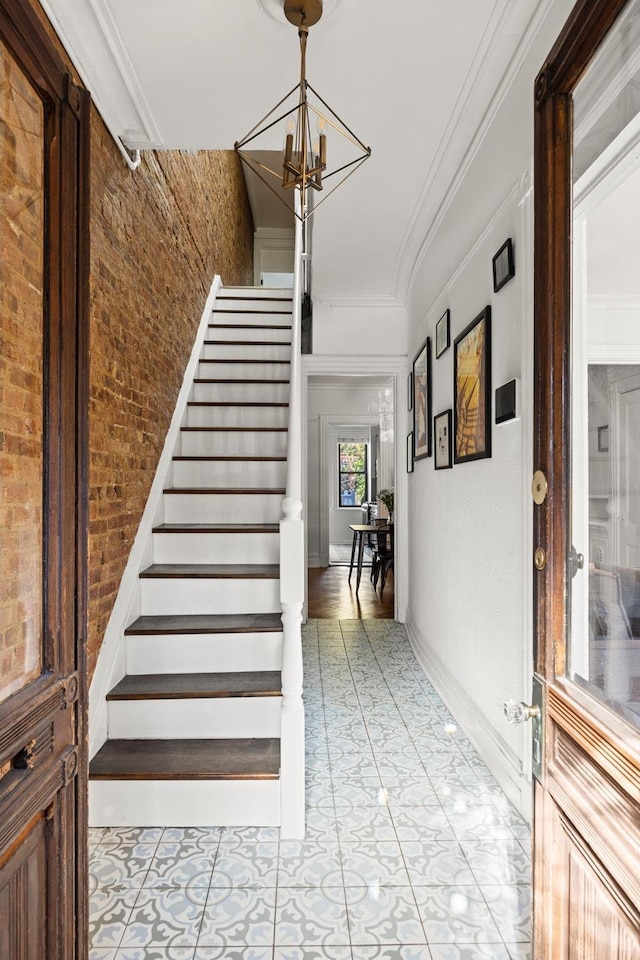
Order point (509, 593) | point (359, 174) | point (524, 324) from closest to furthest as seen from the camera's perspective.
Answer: point (524, 324)
point (509, 593)
point (359, 174)

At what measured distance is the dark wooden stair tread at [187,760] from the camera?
77.9 inches

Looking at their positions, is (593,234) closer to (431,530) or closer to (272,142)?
(272,142)

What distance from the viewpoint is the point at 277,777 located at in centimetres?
197

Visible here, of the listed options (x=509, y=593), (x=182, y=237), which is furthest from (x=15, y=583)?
(x=182, y=237)

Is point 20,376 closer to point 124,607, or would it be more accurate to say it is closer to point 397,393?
point 124,607

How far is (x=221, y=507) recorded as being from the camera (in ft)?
10.7

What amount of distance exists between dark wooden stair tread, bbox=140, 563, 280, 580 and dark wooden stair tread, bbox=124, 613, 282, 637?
7.2 inches

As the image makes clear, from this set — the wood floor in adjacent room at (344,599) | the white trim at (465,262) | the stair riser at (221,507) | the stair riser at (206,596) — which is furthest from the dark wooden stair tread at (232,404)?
the wood floor in adjacent room at (344,599)

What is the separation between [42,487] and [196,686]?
1.42m

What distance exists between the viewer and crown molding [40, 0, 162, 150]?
164 cm

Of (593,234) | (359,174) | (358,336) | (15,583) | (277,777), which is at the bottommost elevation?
(277,777)

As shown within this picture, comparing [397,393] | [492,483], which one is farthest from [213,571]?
[397,393]

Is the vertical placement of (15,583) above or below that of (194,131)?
below

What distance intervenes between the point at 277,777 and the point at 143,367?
6.77 ft
